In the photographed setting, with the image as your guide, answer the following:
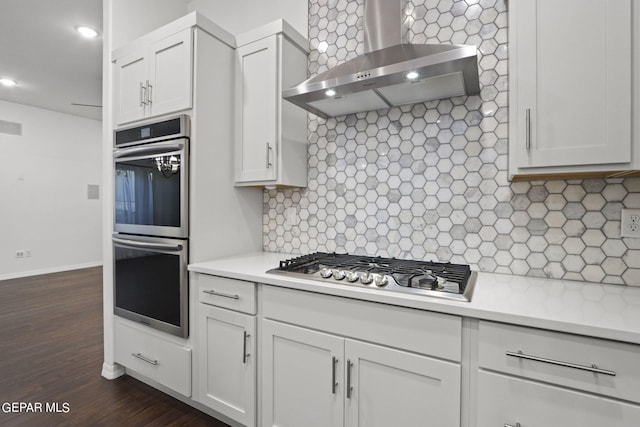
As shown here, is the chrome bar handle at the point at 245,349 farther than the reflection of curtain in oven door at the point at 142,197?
No

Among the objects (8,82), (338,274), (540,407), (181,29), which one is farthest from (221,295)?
(8,82)

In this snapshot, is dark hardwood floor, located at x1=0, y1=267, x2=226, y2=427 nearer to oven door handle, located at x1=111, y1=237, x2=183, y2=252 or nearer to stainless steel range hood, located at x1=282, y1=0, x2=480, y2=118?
oven door handle, located at x1=111, y1=237, x2=183, y2=252

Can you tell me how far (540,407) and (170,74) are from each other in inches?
94.7

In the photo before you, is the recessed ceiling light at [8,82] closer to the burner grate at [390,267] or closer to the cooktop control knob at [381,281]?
the burner grate at [390,267]

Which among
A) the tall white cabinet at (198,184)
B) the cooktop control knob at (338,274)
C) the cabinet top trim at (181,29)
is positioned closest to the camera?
the cooktop control knob at (338,274)

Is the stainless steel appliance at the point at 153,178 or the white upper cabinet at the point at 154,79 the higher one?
the white upper cabinet at the point at 154,79

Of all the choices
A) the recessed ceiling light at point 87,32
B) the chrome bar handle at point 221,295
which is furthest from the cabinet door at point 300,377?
the recessed ceiling light at point 87,32

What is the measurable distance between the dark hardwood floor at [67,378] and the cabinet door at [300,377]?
0.55 meters

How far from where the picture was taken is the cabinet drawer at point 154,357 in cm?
190

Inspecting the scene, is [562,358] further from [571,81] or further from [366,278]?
→ [571,81]

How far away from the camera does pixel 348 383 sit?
135 centimetres

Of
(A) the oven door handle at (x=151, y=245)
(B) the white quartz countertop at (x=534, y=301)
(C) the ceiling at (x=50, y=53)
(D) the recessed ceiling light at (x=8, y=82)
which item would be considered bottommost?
(B) the white quartz countertop at (x=534, y=301)

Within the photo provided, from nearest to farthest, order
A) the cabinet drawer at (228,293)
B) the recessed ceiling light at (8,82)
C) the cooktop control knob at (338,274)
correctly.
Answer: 1. the cooktop control knob at (338,274)
2. the cabinet drawer at (228,293)
3. the recessed ceiling light at (8,82)

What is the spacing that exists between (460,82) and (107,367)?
296 cm
